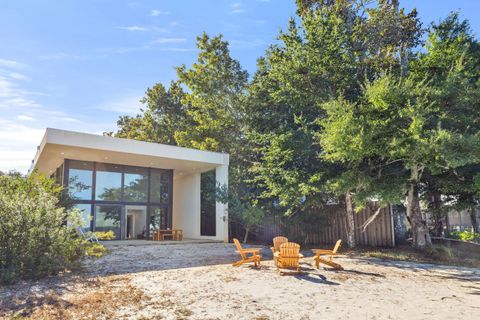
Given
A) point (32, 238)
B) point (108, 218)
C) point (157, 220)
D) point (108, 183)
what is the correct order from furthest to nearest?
point (157, 220)
point (108, 183)
point (108, 218)
point (32, 238)

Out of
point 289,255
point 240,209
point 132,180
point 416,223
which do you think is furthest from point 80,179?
point 416,223

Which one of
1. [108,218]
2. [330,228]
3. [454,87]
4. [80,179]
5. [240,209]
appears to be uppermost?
[454,87]

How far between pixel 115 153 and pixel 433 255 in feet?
45.5

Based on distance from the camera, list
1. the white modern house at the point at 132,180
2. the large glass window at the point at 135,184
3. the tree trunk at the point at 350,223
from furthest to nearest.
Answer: the large glass window at the point at 135,184 < the white modern house at the point at 132,180 < the tree trunk at the point at 350,223

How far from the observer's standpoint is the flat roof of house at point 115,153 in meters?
14.1

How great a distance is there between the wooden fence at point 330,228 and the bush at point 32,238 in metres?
10.4

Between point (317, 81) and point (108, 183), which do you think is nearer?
point (317, 81)

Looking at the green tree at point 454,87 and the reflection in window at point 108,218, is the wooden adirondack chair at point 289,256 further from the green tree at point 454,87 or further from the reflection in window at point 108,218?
the reflection in window at point 108,218

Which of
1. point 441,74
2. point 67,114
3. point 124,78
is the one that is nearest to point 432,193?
point 441,74

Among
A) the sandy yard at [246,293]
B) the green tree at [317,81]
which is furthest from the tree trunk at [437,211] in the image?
the sandy yard at [246,293]

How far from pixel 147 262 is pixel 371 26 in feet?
43.9

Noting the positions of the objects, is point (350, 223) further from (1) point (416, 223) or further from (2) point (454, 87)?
(2) point (454, 87)

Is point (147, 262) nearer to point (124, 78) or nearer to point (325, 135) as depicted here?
point (325, 135)

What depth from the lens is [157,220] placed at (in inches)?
776
